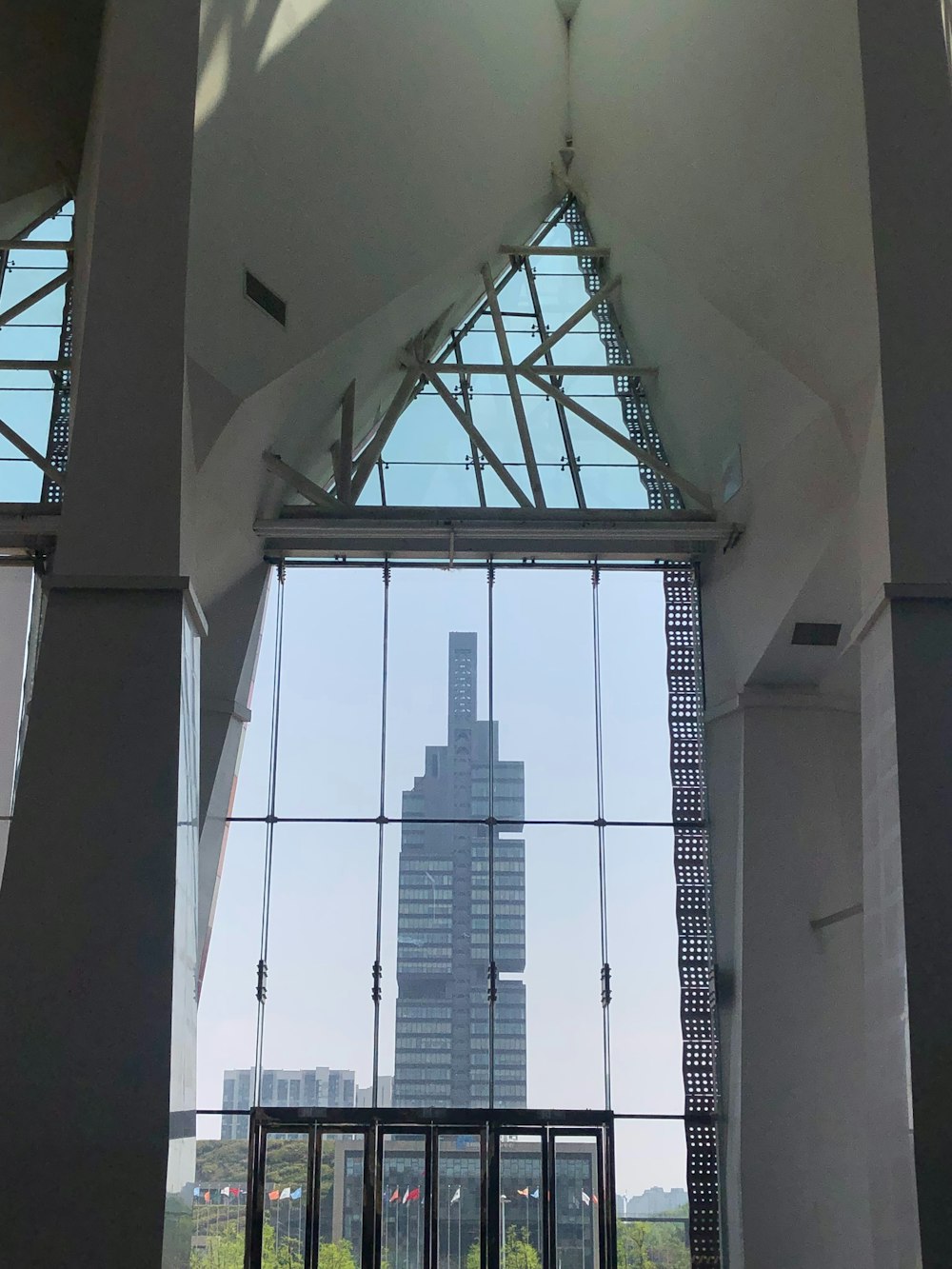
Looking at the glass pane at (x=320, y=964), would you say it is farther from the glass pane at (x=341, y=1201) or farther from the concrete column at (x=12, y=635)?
the concrete column at (x=12, y=635)

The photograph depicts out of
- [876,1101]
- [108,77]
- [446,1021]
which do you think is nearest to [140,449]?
[108,77]

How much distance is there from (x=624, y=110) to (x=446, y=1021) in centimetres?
1212

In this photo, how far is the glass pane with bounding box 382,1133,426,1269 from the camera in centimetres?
1723

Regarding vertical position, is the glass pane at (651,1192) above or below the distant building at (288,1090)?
below

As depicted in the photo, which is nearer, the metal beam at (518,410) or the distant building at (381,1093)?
the distant building at (381,1093)

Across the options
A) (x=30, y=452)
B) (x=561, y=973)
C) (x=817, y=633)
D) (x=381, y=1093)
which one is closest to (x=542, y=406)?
(x=817, y=633)

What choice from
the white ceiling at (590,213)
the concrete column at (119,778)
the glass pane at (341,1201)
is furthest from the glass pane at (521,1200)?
the concrete column at (119,778)

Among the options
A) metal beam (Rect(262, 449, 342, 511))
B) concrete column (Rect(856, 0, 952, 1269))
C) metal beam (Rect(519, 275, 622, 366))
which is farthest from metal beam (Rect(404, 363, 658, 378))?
concrete column (Rect(856, 0, 952, 1269))

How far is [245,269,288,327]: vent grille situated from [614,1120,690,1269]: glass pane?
1149cm

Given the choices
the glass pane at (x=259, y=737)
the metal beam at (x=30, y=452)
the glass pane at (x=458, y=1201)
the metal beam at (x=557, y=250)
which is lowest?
the glass pane at (x=458, y=1201)

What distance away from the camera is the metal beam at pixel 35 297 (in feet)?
62.7

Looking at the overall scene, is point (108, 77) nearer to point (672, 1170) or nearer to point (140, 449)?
point (140, 449)

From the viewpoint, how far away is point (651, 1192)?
1788 centimetres

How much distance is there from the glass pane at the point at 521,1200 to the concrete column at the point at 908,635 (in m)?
7.82
